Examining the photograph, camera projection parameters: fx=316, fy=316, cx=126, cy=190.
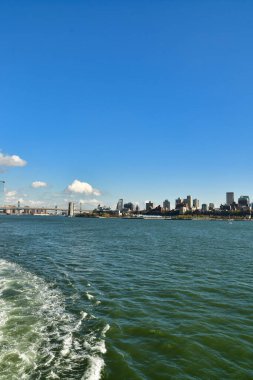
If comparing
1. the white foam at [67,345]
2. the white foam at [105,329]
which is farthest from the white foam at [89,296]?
the white foam at [67,345]

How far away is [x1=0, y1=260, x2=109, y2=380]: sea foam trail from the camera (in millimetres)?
13914

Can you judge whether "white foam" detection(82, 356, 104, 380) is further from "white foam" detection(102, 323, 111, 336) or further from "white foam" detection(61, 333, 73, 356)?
"white foam" detection(102, 323, 111, 336)

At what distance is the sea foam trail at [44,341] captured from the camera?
1391cm

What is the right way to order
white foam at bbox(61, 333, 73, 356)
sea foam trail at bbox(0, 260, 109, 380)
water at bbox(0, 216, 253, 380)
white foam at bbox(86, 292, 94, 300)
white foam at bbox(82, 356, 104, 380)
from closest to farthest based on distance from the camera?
1. white foam at bbox(82, 356, 104, 380)
2. sea foam trail at bbox(0, 260, 109, 380)
3. water at bbox(0, 216, 253, 380)
4. white foam at bbox(61, 333, 73, 356)
5. white foam at bbox(86, 292, 94, 300)

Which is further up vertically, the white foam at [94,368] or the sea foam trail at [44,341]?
the sea foam trail at [44,341]

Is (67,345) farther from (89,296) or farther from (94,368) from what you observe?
(89,296)

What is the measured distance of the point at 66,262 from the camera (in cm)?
4372

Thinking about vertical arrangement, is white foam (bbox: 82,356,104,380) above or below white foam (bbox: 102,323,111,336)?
below

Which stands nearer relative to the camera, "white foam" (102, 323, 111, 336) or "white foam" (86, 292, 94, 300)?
"white foam" (102, 323, 111, 336)

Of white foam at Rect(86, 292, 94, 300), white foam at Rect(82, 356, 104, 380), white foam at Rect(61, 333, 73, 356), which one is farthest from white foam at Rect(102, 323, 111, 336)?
white foam at Rect(86, 292, 94, 300)

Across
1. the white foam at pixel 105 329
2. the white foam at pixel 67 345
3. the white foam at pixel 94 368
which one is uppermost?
the white foam at pixel 67 345

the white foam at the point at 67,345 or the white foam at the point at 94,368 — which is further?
the white foam at the point at 67,345

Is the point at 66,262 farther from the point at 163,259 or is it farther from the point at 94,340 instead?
the point at 94,340

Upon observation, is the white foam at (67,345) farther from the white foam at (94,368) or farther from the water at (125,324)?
the white foam at (94,368)
